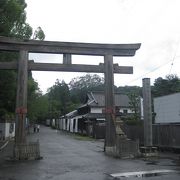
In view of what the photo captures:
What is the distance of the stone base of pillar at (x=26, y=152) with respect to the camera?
724 inches

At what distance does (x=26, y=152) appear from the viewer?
18562 mm

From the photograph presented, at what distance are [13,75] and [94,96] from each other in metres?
37.8

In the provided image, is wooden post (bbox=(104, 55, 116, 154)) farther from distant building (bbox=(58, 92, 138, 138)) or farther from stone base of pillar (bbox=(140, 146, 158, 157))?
distant building (bbox=(58, 92, 138, 138))

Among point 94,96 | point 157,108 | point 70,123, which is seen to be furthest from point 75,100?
point 157,108

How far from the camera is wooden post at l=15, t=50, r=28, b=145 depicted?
1909 centimetres

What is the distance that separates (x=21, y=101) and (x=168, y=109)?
70.6 feet

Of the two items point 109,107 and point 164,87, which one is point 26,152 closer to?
point 109,107

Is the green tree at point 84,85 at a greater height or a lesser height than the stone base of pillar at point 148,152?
greater

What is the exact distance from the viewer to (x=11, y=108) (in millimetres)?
33625

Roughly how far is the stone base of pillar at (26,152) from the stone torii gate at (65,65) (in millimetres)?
67

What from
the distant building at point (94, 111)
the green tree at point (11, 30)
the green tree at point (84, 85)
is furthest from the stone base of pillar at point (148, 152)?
the green tree at point (84, 85)

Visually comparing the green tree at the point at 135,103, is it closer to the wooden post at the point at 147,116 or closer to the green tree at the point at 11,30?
the green tree at the point at 11,30

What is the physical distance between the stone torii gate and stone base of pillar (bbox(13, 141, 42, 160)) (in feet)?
0.22

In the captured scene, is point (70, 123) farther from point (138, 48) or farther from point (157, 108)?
point (138, 48)
